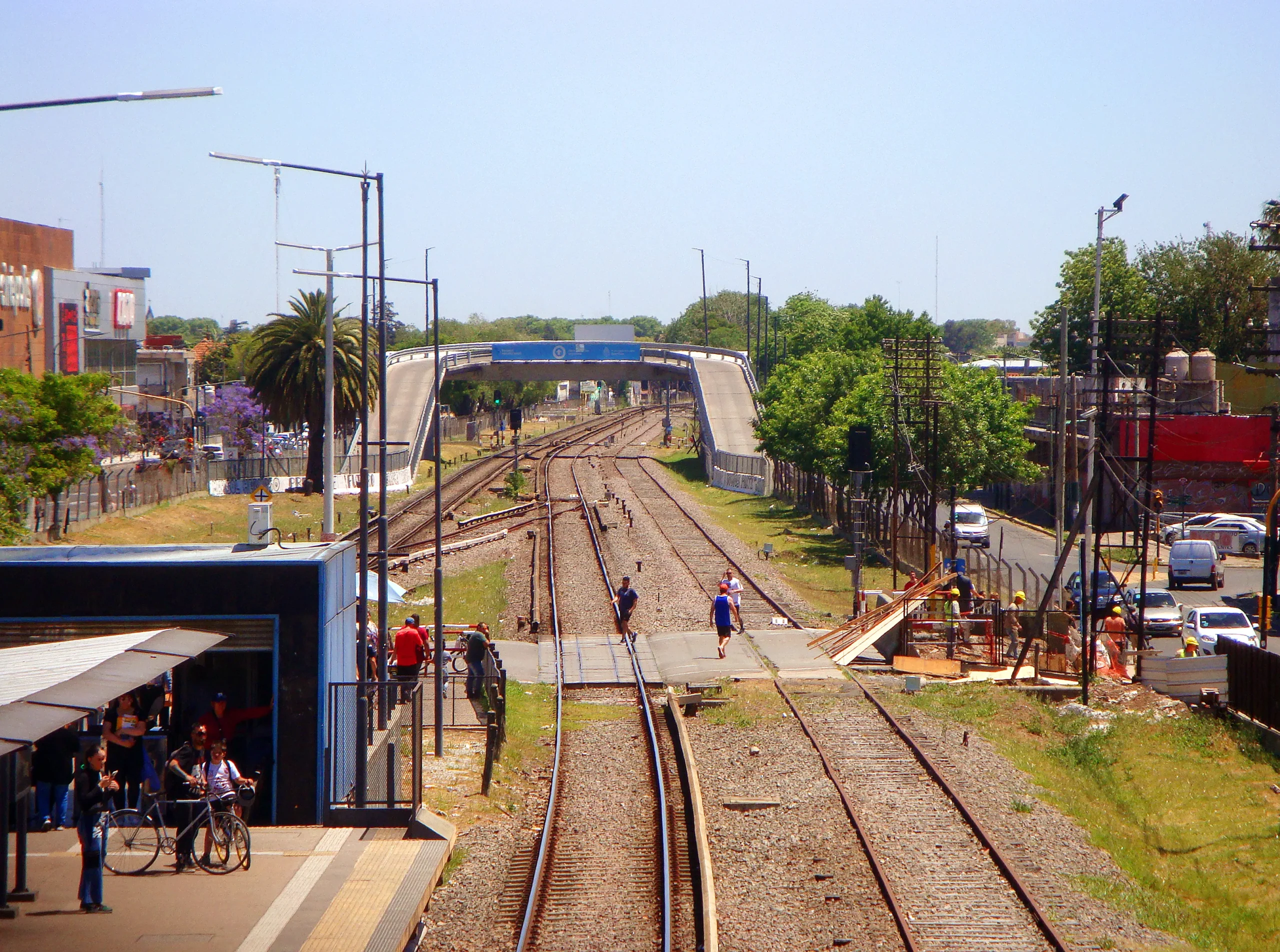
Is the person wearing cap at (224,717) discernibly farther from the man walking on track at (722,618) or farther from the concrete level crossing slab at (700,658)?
the man walking on track at (722,618)

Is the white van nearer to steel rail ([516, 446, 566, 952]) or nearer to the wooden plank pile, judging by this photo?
the wooden plank pile

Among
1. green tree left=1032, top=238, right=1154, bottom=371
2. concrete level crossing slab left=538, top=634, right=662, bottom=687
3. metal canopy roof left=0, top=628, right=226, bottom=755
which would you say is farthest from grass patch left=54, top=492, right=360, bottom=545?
green tree left=1032, top=238, right=1154, bottom=371

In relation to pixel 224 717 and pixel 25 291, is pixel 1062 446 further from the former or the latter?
pixel 25 291

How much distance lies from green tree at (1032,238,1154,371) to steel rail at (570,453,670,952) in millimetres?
52708

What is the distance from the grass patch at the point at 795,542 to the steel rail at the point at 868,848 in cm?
1138

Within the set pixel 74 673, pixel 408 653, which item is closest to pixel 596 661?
pixel 408 653

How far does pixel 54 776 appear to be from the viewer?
42.1 feet

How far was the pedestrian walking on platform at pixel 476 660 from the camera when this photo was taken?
19609 mm

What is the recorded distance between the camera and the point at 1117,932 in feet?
36.8

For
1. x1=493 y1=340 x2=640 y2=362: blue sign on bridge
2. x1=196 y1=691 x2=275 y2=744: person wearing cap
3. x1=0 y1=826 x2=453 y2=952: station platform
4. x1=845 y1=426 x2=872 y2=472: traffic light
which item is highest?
x1=493 y1=340 x2=640 y2=362: blue sign on bridge

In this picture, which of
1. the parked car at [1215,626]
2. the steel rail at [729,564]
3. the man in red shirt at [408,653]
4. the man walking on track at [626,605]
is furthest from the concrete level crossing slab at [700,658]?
the parked car at [1215,626]

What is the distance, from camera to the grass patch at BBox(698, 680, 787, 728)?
63.8 ft

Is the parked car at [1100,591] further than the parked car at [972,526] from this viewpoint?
No

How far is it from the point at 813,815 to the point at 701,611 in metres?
14.7
